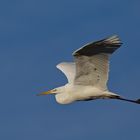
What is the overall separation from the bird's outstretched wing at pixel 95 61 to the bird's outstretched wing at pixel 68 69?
1.92 meters

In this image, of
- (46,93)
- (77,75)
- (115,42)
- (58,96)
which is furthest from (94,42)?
(46,93)

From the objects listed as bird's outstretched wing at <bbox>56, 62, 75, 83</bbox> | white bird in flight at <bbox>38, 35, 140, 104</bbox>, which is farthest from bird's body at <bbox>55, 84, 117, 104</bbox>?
bird's outstretched wing at <bbox>56, 62, 75, 83</bbox>

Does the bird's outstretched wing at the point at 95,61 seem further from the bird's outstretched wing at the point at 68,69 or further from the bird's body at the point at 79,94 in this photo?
the bird's outstretched wing at the point at 68,69

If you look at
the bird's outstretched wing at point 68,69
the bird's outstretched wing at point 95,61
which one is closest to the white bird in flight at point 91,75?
the bird's outstretched wing at point 95,61

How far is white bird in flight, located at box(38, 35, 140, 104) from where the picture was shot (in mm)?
19516

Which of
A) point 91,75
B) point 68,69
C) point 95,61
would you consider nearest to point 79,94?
point 91,75

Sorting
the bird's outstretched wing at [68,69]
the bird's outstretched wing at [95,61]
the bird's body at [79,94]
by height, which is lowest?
the bird's body at [79,94]

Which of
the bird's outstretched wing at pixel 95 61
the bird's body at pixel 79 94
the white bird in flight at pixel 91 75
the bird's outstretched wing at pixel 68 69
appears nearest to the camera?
the bird's outstretched wing at pixel 95 61

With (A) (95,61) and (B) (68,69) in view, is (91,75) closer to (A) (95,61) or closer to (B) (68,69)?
(A) (95,61)

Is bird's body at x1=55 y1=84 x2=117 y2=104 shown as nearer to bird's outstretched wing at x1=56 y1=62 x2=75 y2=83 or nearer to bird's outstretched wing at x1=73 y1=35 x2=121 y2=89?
bird's outstretched wing at x1=73 y1=35 x2=121 y2=89

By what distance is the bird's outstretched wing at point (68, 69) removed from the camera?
23.7 m

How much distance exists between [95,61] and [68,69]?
439 cm

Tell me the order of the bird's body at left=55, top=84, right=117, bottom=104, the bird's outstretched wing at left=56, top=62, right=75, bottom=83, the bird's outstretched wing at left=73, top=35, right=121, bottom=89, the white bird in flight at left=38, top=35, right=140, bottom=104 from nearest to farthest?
the bird's outstretched wing at left=73, top=35, right=121, bottom=89 < the white bird in flight at left=38, top=35, right=140, bottom=104 < the bird's body at left=55, top=84, right=117, bottom=104 < the bird's outstretched wing at left=56, top=62, right=75, bottom=83

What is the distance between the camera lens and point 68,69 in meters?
24.7
